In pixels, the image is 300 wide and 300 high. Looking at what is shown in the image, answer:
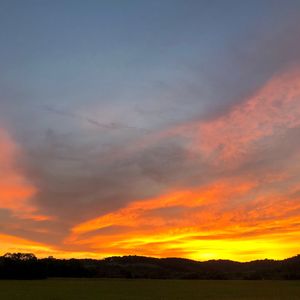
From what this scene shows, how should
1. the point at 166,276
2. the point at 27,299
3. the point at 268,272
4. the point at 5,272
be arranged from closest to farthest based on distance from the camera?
the point at 27,299 < the point at 5,272 < the point at 268,272 < the point at 166,276

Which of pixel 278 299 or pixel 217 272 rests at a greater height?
pixel 217 272

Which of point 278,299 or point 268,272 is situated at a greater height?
point 268,272

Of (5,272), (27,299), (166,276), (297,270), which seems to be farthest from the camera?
(166,276)

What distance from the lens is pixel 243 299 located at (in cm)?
5119

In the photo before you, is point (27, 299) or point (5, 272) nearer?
point (27, 299)

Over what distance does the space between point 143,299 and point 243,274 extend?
367 ft

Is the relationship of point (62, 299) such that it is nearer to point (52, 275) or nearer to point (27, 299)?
point (27, 299)

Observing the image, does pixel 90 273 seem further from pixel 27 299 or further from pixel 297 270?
pixel 27 299

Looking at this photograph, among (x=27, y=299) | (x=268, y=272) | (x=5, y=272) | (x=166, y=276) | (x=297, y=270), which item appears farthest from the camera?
(x=166, y=276)

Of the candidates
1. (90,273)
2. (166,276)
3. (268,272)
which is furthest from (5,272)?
(268,272)

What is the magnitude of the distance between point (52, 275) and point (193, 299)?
106345mm

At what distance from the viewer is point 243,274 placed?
15600 cm

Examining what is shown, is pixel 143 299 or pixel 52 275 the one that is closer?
pixel 143 299

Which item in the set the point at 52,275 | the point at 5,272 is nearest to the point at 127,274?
the point at 52,275
